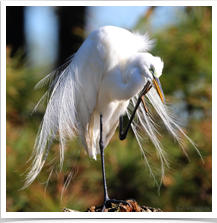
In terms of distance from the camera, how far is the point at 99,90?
1.41m

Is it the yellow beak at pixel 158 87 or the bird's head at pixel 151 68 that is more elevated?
the bird's head at pixel 151 68

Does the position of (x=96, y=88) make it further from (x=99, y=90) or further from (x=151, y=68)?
(x=151, y=68)

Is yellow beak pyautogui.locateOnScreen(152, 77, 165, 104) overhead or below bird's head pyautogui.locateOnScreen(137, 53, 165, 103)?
below

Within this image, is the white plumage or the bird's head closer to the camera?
the bird's head

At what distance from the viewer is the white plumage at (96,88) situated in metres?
1.30

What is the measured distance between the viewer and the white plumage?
1303 mm

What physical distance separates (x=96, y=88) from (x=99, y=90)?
2 cm

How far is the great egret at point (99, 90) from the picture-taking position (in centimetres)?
128

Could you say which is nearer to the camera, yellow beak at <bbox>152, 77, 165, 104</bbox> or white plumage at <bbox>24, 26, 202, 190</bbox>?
yellow beak at <bbox>152, 77, 165, 104</bbox>

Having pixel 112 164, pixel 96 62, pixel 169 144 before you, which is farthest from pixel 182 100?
pixel 96 62

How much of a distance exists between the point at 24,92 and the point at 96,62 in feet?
3.34

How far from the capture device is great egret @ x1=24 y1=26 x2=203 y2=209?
50.5 inches

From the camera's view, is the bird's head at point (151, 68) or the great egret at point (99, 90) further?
the great egret at point (99, 90)

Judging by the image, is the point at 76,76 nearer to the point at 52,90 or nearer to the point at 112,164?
the point at 52,90
